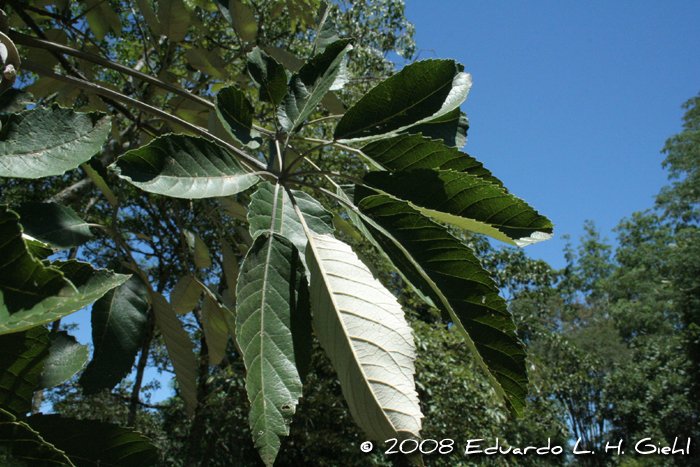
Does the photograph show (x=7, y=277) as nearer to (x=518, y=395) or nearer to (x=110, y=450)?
(x=110, y=450)

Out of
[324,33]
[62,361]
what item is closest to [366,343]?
[62,361]

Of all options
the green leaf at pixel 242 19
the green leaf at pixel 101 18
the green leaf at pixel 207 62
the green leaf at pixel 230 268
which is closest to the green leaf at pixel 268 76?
the green leaf at pixel 230 268

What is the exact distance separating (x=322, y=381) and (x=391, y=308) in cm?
452

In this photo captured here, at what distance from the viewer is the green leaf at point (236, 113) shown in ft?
2.32

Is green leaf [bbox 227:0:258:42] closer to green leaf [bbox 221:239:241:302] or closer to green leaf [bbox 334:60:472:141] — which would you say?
green leaf [bbox 221:239:241:302]

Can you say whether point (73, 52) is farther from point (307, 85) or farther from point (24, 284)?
point (24, 284)

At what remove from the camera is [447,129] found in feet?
2.56

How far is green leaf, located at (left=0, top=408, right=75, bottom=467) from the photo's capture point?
0.36m

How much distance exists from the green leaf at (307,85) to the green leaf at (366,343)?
10.8 inches

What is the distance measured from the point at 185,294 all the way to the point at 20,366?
2.34 ft

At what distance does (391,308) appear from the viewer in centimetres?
53

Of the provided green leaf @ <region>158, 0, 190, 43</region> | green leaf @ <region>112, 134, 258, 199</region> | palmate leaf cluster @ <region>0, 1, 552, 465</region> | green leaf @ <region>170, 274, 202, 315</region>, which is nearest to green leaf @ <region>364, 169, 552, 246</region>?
palmate leaf cluster @ <region>0, 1, 552, 465</region>

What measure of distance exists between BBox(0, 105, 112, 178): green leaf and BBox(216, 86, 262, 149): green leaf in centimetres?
17

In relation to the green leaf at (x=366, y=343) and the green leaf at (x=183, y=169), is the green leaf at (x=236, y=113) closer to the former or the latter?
the green leaf at (x=183, y=169)
